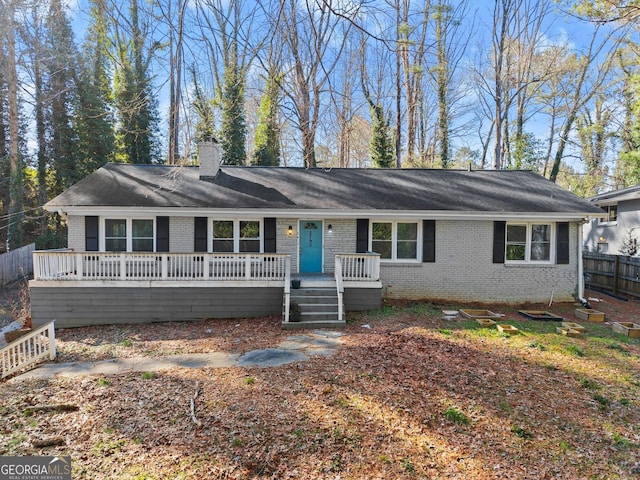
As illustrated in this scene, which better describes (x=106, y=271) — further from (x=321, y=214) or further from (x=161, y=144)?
(x=161, y=144)

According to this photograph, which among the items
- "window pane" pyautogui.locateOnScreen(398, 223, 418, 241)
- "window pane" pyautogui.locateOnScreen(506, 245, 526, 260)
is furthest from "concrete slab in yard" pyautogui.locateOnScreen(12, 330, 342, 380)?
"window pane" pyautogui.locateOnScreen(506, 245, 526, 260)

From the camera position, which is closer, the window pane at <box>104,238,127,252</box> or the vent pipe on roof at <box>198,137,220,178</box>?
the window pane at <box>104,238,127,252</box>

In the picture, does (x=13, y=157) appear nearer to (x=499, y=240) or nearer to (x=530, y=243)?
(x=499, y=240)

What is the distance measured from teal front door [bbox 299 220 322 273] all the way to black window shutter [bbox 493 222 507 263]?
598 centimetres

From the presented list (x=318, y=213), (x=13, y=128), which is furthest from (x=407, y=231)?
(x=13, y=128)

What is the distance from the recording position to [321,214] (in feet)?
36.0

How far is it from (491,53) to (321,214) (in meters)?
21.6

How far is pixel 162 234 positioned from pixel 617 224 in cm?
2154

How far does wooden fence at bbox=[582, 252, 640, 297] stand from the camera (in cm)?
1321

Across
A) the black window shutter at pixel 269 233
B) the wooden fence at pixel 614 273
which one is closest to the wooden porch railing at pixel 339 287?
the black window shutter at pixel 269 233

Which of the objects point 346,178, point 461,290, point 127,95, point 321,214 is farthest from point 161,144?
point 461,290

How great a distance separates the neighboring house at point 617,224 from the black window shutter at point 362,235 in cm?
1280

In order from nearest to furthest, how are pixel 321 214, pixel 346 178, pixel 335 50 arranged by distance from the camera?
pixel 335 50
pixel 321 214
pixel 346 178

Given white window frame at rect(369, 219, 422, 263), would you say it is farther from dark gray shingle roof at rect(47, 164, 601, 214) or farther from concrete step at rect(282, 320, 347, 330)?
concrete step at rect(282, 320, 347, 330)
